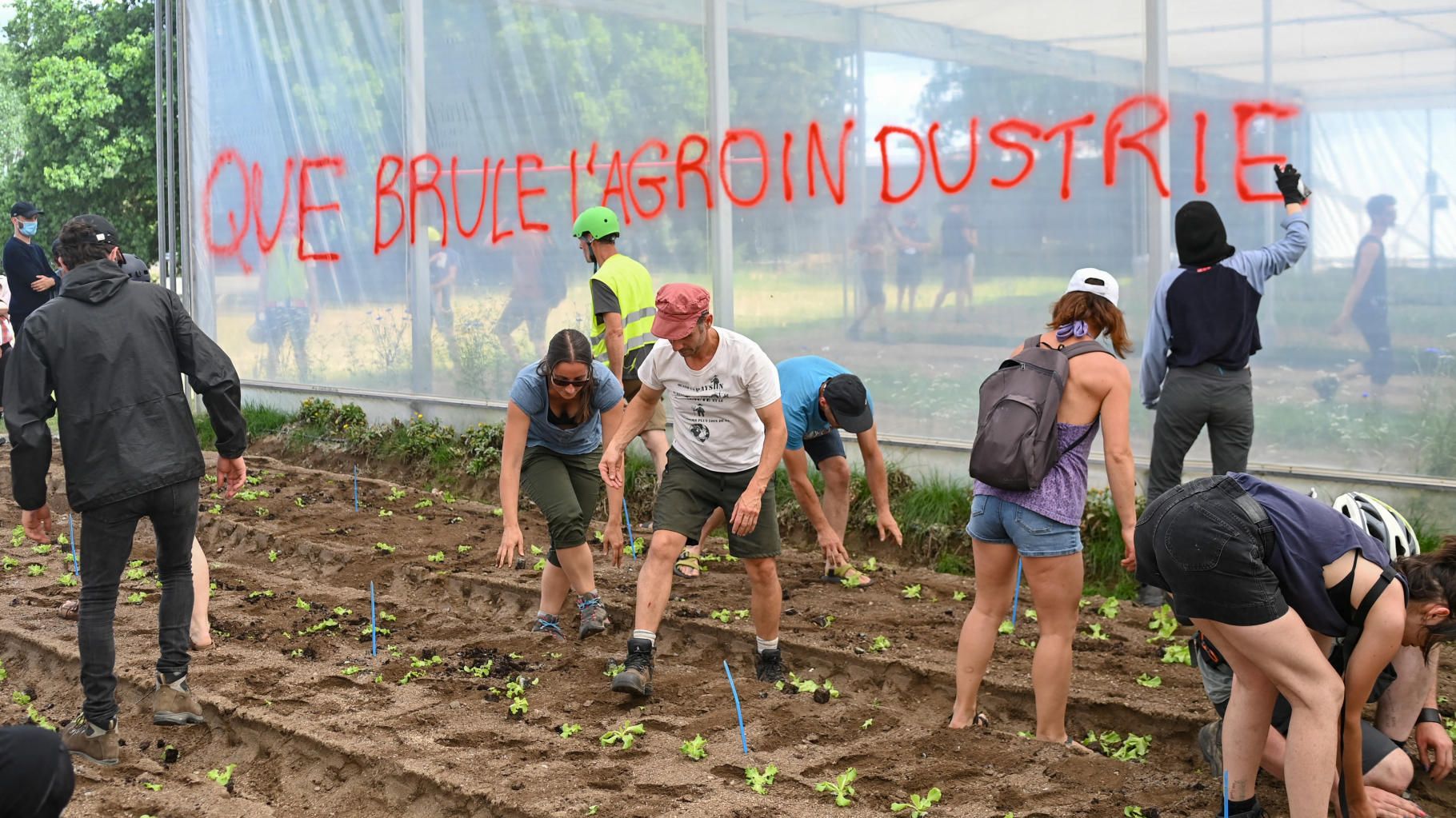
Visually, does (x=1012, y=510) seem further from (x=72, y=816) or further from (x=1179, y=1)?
(x=1179, y=1)

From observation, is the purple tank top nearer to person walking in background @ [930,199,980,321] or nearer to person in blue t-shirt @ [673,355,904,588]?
person in blue t-shirt @ [673,355,904,588]

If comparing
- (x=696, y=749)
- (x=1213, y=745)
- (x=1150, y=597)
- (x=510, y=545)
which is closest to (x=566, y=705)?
(x=510, y=545)

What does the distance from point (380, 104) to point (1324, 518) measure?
10.1 metres

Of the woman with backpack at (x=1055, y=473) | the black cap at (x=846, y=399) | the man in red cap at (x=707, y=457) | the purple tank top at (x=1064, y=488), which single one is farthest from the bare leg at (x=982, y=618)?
the black cap at (x=846, y=399)

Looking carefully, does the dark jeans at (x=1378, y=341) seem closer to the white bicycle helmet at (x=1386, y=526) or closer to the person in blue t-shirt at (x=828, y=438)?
the person in blue t-shirt at (x=828, y=438)

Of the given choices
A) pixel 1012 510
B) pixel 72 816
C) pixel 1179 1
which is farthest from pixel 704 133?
pixel 72 816

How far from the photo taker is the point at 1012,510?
494 cm

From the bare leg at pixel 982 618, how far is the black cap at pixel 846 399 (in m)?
1.52

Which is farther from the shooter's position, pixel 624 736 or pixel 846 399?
pixel 846 399

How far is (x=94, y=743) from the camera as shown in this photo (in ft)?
17.5

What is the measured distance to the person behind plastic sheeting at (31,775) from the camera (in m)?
2.63

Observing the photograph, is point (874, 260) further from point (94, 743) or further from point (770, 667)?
point (94, 743)

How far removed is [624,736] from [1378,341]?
4.43 metres

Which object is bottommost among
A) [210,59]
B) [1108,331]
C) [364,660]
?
[364,660]
